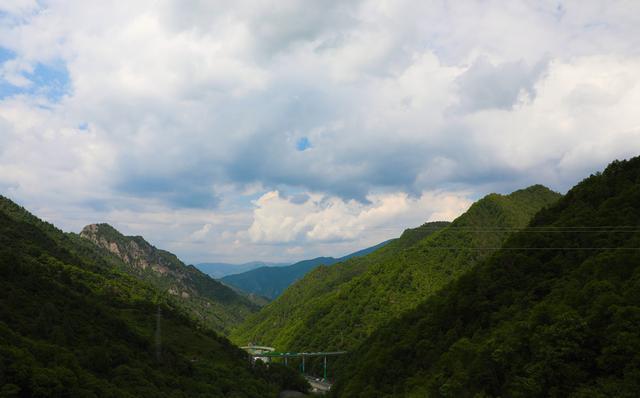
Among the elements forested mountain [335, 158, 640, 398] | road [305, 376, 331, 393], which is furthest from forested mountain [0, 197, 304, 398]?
forested mountain [335, 158, 640, 398]

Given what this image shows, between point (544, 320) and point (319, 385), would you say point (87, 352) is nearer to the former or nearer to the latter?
point (544, 320)

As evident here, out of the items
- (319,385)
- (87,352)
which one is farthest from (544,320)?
(319,385)

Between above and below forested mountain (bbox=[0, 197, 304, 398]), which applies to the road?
below

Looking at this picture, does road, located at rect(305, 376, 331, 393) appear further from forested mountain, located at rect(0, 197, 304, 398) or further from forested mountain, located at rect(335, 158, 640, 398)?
forested mountain, located at rect(335, 158, 640, 398)

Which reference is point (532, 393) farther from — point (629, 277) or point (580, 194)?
point (580, 194)

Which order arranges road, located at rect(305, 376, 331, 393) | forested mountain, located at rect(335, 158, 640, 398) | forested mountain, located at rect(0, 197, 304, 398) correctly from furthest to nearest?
road, located at rect(305, 376, 331, 393) → forested mountain, located at rect(0, 197, 304, 398) → forested mountain, located at rect(335, 158, 640, 398)

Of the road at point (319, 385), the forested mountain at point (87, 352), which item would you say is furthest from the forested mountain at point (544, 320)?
the road at point (319, 385)

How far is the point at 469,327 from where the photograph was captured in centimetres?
6328

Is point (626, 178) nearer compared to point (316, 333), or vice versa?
point (626, 178)

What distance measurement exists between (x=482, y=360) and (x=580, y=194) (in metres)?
41.8

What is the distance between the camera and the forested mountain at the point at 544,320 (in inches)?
1511

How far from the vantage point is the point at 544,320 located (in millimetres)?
45656

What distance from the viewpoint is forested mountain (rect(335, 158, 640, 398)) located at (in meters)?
38.4

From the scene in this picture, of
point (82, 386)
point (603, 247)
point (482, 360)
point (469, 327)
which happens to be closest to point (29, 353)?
point (82, 386)
